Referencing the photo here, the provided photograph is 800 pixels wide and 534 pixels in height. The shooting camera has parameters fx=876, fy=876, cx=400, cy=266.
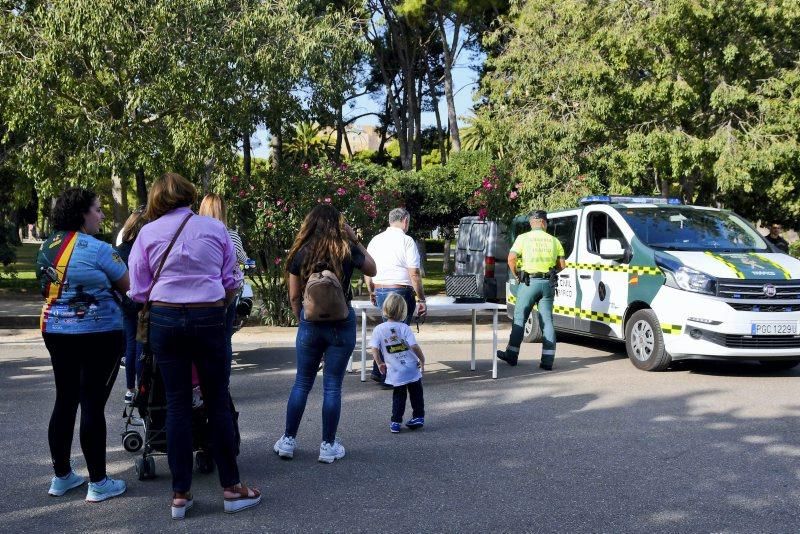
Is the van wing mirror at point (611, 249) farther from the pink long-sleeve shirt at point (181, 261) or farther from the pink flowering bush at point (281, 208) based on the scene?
the pink long-sleeve shirt at point (181, 261)

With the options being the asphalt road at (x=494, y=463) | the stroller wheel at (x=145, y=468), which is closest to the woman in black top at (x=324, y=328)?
the asphalt road at (x=494, y=463)

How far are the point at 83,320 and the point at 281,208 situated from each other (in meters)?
8.85

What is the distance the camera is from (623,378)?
30.1 ft

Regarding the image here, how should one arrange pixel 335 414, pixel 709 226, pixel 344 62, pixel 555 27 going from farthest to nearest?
pixel 555 27 < pixel 344 62 < pixel 709 226 < pixel 335 414

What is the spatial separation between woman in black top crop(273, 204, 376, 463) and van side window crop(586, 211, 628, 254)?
5509 millimetres

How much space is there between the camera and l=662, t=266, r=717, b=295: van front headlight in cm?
894

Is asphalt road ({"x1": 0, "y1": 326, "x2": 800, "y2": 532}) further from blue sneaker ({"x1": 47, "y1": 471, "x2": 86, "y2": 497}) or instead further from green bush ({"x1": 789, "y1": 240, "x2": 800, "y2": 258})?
green bush ({"x1": 789, "y1": 240, "x2": 800, "y2": 258})

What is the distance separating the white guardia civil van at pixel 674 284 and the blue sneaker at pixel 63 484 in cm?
622

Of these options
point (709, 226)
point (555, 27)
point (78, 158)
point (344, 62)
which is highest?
point (555, 27)

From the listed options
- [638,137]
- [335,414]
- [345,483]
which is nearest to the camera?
[345,483]

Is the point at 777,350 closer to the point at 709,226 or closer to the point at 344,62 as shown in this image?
the point at 709,226

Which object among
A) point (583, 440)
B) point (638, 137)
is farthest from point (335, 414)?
point (638, 137)

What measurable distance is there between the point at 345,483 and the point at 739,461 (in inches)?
104

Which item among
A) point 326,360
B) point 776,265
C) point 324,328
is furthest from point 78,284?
point 776,265
